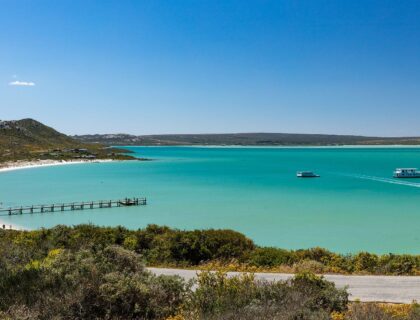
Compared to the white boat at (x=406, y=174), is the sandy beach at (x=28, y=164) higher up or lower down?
lower down

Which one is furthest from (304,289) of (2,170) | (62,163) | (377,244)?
(62,163)

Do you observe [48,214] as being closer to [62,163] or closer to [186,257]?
[186,257]

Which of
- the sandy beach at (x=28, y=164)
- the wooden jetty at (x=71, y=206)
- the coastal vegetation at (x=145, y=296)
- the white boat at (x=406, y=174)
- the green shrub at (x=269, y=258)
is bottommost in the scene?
the wooden jetty at (x=71, y=206)

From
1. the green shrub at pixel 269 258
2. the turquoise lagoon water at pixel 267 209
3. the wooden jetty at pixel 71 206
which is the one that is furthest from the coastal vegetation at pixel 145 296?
the wooden jetty at pixel 71 206

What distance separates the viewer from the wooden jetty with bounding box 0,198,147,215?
45.9m

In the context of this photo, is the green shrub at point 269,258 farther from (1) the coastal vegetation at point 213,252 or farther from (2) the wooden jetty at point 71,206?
(2) the wooden jetty at point 71,206

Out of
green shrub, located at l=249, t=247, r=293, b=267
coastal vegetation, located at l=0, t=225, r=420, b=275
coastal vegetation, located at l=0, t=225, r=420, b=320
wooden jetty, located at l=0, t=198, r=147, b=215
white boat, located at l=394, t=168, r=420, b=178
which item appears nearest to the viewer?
coastal vegetation, located at l=0, t=225, r=420, b=320

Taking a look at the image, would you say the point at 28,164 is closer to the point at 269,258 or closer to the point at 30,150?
the point at 30,150

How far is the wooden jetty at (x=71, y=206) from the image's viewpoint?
45.9m

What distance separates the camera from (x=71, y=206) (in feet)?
158

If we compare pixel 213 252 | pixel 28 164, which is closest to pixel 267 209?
pixel 213 252

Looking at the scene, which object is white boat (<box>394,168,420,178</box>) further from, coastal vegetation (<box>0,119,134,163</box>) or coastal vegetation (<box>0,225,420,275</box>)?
coastal vegetation (<box>0,119,134,163</box>)

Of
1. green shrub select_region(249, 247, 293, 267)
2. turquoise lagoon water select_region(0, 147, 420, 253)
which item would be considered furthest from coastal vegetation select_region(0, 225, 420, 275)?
turquoise lagoon water select_region(0, 147, 420, 253)

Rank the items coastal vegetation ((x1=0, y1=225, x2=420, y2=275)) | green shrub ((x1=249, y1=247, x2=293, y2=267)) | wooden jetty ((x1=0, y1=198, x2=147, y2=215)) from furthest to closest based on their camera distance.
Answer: wooden jetty ((x1=0, y1=198, x2=147, y2=215)) → green shrub ((x1=249, y1=247, x2=293, y2=267)) → coastal vegetation ((x1=0, y1=225, x2=420, y2=275))
